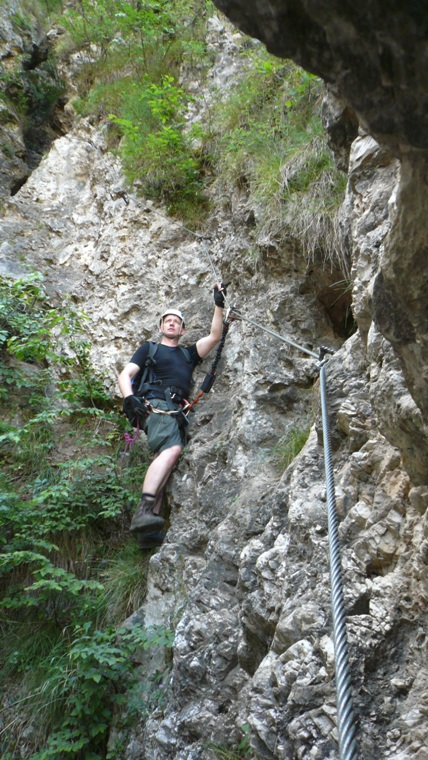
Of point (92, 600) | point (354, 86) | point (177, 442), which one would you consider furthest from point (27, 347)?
point (354, 86)

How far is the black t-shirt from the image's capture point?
5.15 m

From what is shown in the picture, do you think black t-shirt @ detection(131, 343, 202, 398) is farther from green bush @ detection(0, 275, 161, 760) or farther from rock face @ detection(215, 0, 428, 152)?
rock face @ detection(215, 0, 428, 152)

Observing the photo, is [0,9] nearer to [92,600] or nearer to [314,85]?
[314,85]

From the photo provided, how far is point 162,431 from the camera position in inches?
190

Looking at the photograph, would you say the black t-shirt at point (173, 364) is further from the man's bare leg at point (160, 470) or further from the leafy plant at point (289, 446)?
the leafy plant at point (289, 446)

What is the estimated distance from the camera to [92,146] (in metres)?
7.69

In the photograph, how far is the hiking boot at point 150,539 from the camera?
15.1 feet

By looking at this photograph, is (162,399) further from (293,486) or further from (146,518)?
(293,486)

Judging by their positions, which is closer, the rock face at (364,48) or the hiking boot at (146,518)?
the rock face at (364,48)

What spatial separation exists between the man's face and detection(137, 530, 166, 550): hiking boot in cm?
176

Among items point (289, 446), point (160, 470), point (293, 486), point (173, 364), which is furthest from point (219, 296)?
point (293, 486)

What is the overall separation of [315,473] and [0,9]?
9203mm

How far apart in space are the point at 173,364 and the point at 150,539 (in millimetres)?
1498

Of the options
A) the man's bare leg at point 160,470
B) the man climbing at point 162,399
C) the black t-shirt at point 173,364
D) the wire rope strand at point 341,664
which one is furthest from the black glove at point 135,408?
the wire rope strand at point 341,664
